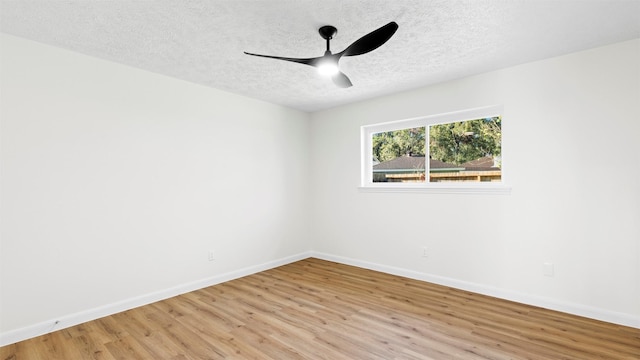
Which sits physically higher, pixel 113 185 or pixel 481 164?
pixel 481 164

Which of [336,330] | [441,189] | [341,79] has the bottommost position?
[336,330]

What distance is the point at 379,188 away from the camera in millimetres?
4188

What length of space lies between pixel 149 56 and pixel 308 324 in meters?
2.72

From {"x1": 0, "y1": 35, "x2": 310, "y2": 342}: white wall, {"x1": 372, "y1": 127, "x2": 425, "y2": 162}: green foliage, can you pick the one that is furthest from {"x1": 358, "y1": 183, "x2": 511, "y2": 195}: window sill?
{"x1": 0, "y1": 35, "x2": 310, "y2": 342}: white wall

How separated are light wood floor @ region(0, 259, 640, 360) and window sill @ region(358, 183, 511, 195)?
108 centimetres

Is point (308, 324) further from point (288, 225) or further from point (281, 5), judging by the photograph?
point (281, 5)

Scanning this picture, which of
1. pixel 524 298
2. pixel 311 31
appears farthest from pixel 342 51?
pixel 524 298

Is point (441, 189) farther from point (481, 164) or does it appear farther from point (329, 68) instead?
point (329, 68)

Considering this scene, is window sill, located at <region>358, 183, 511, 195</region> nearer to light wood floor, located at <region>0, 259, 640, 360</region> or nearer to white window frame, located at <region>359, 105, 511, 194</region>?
white window frame, located at <region>359, 105, 511, 194</region>

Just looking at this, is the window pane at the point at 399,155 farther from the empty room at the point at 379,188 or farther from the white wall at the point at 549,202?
the white wall at the point at 549,202

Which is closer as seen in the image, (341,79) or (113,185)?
(341,79)

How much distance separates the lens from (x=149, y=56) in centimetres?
280

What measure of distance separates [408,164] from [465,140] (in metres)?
0.76

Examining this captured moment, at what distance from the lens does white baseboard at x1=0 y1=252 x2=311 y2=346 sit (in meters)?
2.41
